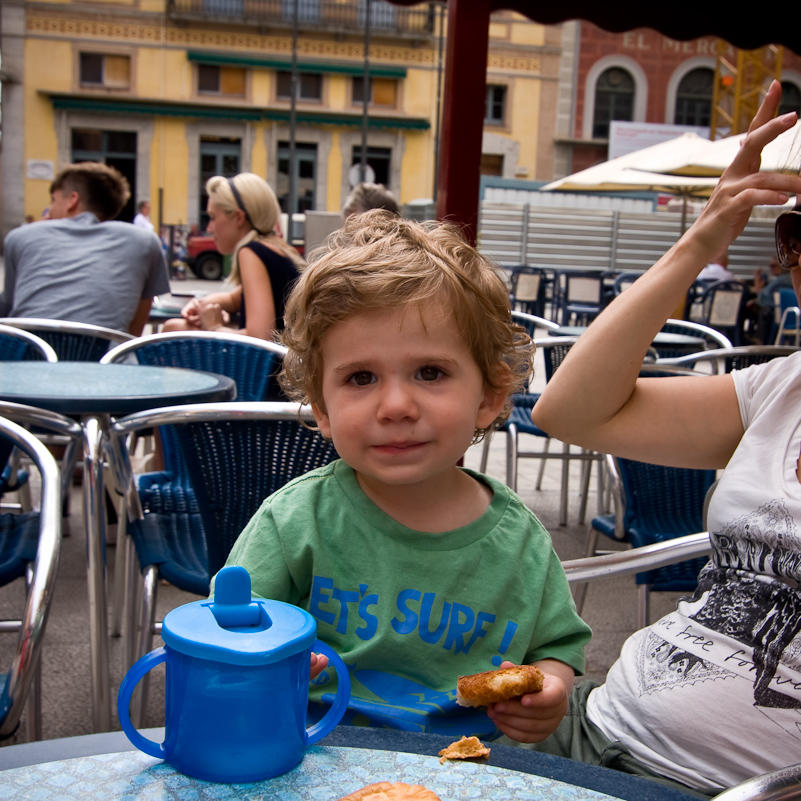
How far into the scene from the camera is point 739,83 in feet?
85.2

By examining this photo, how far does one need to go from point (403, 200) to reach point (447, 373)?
1163 inches

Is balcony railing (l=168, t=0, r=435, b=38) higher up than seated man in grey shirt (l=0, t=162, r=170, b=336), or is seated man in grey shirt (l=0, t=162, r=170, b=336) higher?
balcony railing (l=168, t=0, r=435, b=38)

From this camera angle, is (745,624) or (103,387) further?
(103,387)

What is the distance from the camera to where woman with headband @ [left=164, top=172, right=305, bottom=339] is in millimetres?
3283

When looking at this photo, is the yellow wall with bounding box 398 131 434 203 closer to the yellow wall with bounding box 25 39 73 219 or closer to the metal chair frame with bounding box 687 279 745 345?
the yellow wall with bounding box 25 39 73 219

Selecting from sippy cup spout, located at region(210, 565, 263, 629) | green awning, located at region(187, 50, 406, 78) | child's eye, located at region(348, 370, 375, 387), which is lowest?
sippy cup spout, located at region(210, 565, 263, 629)

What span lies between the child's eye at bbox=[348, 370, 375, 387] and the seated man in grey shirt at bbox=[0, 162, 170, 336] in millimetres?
2886

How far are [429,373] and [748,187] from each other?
1.65 feet

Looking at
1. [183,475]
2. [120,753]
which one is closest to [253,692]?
[120,753]

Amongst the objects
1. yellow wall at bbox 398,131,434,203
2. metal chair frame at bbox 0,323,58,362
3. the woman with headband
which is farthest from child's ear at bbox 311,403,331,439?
yellow wall at bbox 398,131,434,203

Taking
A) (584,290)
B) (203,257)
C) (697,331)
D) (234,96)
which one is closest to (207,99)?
(234,96)

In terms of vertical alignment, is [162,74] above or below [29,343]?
above

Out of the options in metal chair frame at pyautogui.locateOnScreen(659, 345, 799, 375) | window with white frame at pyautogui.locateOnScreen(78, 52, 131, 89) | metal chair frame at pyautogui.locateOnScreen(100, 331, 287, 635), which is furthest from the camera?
window with white frame at pyautogui.locateOnScreen(78, 52, 131, 89)

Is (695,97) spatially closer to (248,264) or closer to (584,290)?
(584,290)
